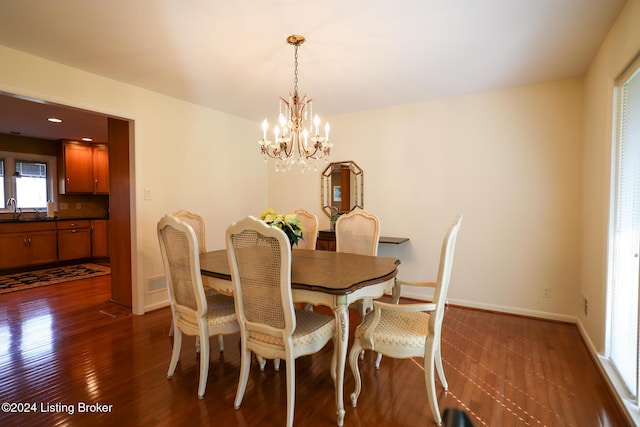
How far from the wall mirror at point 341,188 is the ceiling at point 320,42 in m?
1.08

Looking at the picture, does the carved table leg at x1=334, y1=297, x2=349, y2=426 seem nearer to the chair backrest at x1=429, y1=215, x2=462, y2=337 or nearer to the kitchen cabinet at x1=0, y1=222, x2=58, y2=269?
the chair backrest at x1=429, y1=215, x2=462, y2=337

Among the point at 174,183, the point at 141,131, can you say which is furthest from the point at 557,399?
the point at 141,131

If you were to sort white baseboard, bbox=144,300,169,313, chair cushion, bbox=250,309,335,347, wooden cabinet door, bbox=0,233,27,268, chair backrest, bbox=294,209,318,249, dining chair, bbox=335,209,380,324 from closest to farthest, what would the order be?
chair cushion, bbox=250,309,335,347 → dining chair, bbox=335,209,380,324 → chair backrest, bbox=294,209,318,249 → white baseboard, bbox=144,300,169,313 → wooden cabinet door, bbox=0,233,27,268

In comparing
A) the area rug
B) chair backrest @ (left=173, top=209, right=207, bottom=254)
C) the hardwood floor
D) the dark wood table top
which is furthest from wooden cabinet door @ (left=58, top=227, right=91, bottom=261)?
the dark wood table top

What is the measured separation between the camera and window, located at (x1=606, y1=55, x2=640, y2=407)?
188cm

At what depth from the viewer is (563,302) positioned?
3209 millimetres

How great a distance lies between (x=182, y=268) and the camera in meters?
2.10

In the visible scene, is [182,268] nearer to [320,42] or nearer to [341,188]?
[320,42]

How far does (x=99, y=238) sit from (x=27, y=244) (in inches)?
41.8

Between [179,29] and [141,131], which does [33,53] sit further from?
[179,29]

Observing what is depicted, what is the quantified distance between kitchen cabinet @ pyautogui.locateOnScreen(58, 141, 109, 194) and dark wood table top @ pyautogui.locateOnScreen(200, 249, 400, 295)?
196 inches

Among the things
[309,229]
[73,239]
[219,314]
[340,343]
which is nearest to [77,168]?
[73,239]

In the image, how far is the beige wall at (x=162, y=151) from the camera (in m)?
2.81

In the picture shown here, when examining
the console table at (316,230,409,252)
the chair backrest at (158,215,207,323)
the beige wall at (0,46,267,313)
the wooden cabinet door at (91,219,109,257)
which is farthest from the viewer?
the wooden cabinet door at (91,219,109,257)
